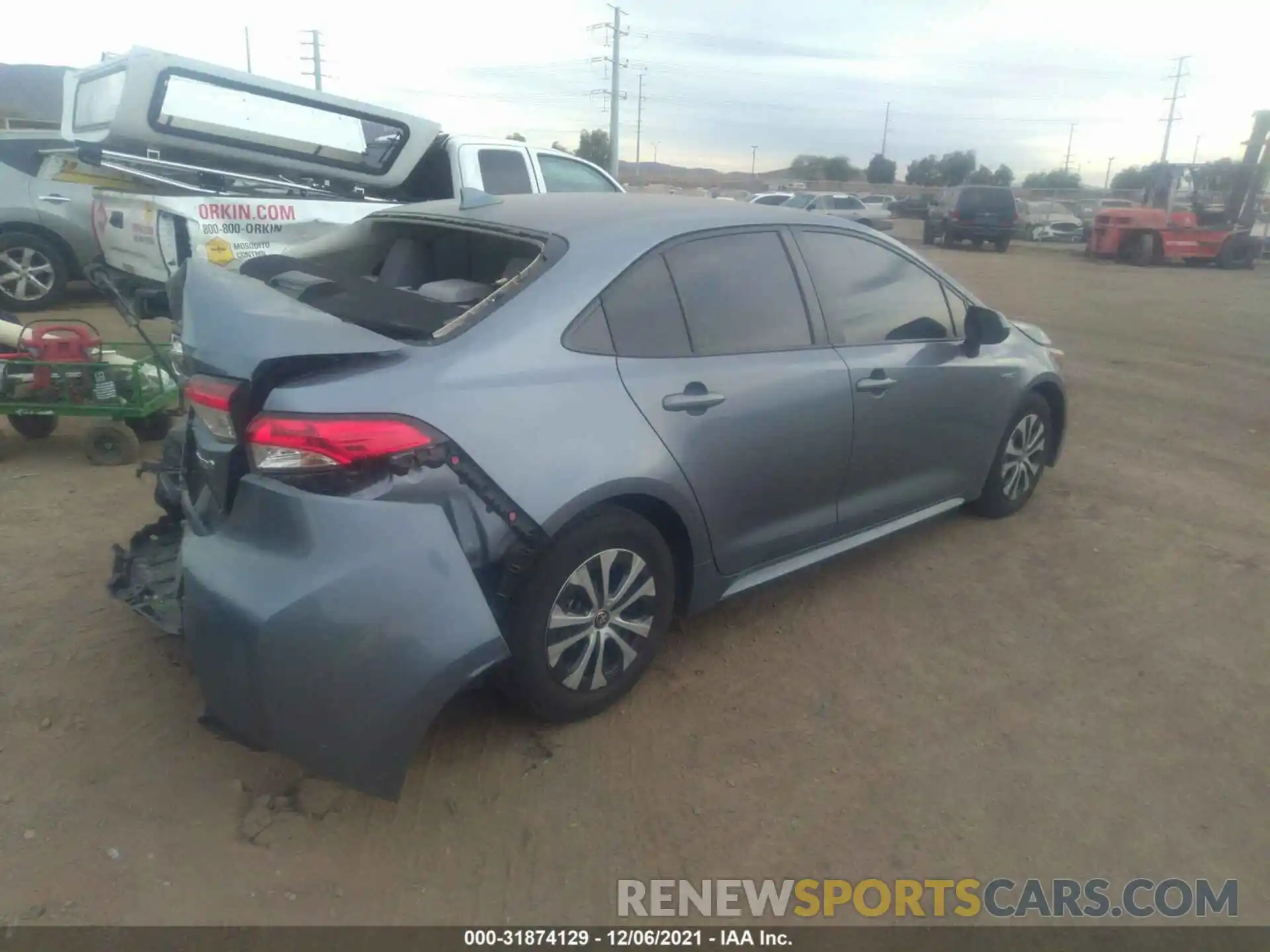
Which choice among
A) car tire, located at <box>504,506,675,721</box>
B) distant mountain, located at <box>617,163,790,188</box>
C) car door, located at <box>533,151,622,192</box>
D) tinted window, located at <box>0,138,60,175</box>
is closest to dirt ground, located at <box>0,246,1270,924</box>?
car tire, located at <box>504,506,675,721</box>

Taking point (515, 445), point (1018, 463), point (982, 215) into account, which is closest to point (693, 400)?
point (515, 445)

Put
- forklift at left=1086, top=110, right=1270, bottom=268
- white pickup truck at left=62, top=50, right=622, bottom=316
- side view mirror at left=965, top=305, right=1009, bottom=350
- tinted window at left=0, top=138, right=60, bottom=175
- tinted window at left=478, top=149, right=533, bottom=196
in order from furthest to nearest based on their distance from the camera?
forklift at left=1086, top=110, right=1270, bottom=268
tinted window at left=0, top=138, right=60, bottom=175
tinted window at left=478, top=149, right=533, bottom=196
white pickup truck at left=62, top=50, right=622, bottom=316
side view mirror at left=965, top=305, right=1009, bottom=350

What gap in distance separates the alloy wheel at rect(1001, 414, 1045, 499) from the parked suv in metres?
8.85

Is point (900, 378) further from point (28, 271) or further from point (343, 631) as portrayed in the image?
point (28, 271)

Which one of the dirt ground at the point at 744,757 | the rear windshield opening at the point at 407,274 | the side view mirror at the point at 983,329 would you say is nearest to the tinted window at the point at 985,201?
the dirt ground at the point at 744,757

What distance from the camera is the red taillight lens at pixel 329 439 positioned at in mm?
2486

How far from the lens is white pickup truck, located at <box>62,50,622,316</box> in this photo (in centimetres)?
611

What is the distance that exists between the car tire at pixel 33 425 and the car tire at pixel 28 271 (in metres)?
4.69

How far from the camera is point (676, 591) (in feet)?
11.4

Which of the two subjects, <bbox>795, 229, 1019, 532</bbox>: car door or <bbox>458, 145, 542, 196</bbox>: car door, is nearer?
<bbox>795, 229, 1019, 532</bbox>: car door

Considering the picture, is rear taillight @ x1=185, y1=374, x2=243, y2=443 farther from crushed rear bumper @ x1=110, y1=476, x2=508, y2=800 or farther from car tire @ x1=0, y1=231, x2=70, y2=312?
car tire @ x1=0, y1=231, x2=70, y2=312

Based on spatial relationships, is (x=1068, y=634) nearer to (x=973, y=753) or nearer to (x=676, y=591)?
(x=973, y=753)

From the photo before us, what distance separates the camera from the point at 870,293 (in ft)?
13.3
